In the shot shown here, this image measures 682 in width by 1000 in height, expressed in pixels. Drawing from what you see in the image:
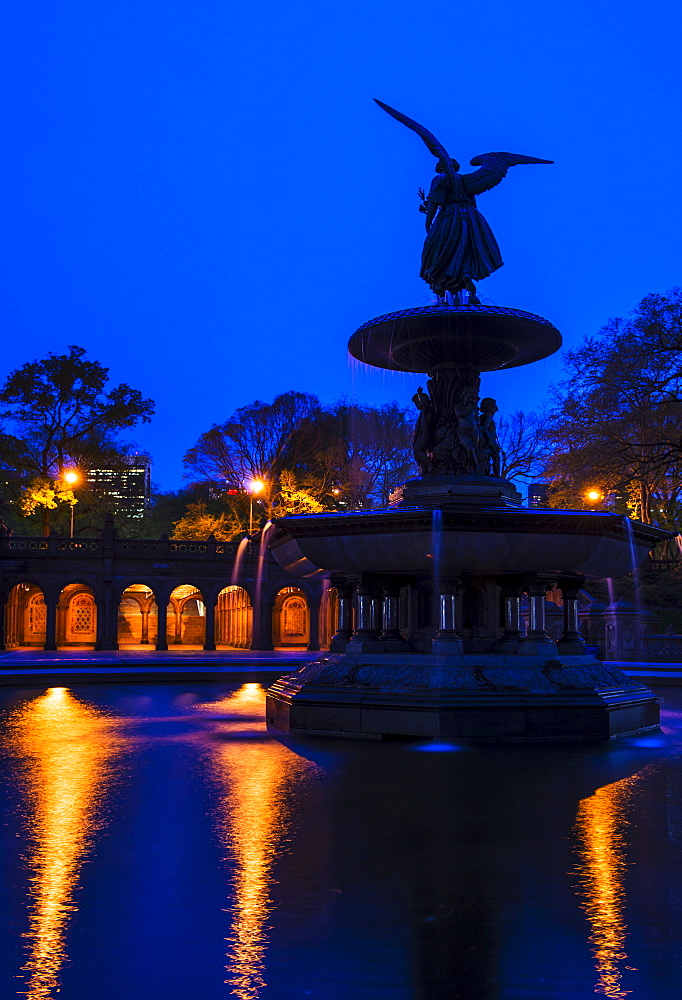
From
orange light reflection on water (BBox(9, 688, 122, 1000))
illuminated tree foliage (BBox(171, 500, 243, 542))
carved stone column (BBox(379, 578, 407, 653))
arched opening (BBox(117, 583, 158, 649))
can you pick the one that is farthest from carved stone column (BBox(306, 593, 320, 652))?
carved stone column (BBox(379, 578, 407, 653))

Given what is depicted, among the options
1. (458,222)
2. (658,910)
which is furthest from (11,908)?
(458,222)

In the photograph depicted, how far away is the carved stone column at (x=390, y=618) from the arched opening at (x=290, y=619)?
39.5m

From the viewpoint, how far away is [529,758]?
9.45 m

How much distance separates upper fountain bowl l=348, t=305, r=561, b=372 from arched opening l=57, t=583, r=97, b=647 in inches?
1575

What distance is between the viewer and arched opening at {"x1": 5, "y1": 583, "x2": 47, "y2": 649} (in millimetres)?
47219

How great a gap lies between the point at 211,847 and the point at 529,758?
4.53 m

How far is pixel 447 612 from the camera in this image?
11.9 metres

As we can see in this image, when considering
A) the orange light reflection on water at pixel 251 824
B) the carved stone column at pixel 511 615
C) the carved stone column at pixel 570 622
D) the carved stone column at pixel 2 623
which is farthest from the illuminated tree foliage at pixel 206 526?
the orange light reflection on water at pixel 251 824

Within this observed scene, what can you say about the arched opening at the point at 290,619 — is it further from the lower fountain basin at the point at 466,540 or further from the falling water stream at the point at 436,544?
the falling water stream at the point at 436,544

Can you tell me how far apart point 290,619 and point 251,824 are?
4779cm

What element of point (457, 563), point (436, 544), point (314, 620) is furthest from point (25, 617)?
point (436, 544)

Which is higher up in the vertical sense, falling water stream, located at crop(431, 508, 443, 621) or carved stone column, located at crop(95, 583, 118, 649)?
falling water stream, located at crop(431, 508, 443, 621)

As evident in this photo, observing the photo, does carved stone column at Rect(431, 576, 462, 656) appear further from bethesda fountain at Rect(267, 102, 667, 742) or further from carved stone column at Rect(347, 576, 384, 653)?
carved stone column at Rect(347, 576, 384, 653)

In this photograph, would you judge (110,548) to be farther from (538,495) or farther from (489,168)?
(489,168)
